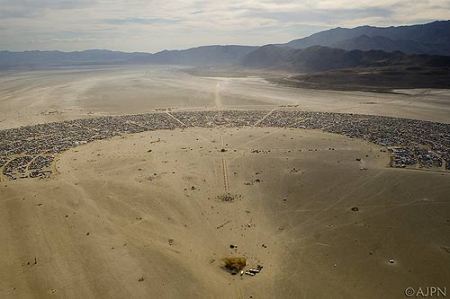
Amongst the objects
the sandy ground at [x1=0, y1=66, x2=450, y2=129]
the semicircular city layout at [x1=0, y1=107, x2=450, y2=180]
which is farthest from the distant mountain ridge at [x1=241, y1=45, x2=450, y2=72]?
the semicircular city layout at [x1=0, y1=107, x2=450, y2=180]

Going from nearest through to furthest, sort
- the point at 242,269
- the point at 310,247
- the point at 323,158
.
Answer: the point at 242,269
the point at 310,247
the point at 323,158

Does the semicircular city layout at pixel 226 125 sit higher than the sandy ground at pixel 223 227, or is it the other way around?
the semicircular city layout at pixel 226 125

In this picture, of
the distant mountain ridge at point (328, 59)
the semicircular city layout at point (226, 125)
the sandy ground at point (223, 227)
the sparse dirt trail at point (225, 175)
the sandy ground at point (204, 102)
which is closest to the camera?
the sandy ground at point (223, 227)

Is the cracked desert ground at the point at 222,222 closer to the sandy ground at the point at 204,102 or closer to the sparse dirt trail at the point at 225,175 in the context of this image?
the sparse dirt trail at the point at 225,175

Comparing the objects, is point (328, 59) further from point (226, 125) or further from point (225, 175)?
point (225, 175)

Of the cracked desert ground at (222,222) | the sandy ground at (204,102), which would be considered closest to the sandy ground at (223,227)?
the cracked desert ground at (222,222)

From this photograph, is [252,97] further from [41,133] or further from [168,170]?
[168,170]

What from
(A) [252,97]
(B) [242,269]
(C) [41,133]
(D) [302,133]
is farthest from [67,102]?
(B) [242,269]
